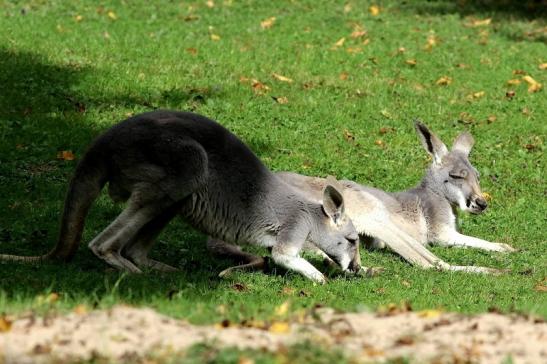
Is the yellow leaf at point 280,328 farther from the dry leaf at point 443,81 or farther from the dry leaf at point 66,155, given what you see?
the dry leaf at point 443,81

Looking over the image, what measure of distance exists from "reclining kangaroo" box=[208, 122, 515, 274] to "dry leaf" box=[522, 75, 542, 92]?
15.1 ft

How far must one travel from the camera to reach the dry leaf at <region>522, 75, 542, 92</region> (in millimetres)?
16547

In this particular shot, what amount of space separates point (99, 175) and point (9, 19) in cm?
929

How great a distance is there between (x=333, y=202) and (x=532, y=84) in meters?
7.81

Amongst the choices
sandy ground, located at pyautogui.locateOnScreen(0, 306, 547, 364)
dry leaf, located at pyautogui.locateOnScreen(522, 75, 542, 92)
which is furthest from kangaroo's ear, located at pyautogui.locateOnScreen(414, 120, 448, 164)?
sandy ground, located at pyautogui.locateOnScreen(0, 306, 547, 364)

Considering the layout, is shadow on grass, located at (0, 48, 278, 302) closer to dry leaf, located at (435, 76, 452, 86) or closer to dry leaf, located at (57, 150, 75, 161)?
dry leaf, located at (57, 150, 75, 161)

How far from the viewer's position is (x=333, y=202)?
389 inches

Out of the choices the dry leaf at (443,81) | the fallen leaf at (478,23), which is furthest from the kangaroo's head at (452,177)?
the fallen leaf at (478,23)

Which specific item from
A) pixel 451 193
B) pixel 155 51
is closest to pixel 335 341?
pixel 451 193

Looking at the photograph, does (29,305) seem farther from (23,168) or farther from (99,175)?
(23,168)

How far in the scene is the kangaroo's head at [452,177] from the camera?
11.8 metres

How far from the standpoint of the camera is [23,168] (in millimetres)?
12234

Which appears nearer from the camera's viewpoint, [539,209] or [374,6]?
[539,209]

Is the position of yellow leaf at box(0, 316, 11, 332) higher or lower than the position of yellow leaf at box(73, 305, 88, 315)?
higher
